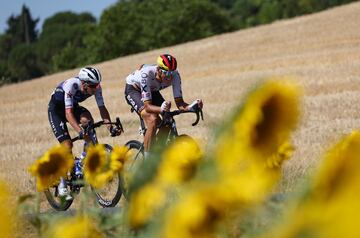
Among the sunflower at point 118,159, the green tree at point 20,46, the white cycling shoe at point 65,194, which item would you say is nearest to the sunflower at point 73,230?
the sunflower at point 118,159

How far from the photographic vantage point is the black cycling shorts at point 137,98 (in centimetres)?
843

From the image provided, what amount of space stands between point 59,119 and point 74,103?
559 millimetres

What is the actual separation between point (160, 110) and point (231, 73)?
54.0ft

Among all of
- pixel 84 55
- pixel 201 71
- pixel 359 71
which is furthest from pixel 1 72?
pixel 359 71

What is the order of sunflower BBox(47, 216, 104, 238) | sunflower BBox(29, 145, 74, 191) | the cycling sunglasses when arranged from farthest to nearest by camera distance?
1. the cycling sunglasses
2. sunflower BBox(29, 145, 74, 191)
3. sunflower BBox(47, 216, 104, 238)

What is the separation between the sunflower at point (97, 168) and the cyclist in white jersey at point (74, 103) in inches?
223

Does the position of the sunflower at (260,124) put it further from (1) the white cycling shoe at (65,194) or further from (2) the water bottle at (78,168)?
(2) the water bottle at (78,168)

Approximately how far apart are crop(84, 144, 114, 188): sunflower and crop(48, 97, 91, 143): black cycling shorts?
642 cm

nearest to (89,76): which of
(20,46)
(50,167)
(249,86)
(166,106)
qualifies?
(166,106)

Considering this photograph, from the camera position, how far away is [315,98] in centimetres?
1647

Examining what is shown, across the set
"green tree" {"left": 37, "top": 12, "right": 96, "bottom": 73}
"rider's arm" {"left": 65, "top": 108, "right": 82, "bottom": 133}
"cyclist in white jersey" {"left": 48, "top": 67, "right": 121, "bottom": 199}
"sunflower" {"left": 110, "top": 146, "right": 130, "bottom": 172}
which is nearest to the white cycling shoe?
"cyclist in white jersey" {"left": 48, "top": 67, "right": 121, "bottom": 199}

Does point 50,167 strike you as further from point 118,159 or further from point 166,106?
point 166,106

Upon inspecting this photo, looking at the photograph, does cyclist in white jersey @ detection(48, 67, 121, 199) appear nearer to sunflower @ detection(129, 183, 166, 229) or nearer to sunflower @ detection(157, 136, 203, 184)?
sunflower @ detection(129, 183, 166, 229)

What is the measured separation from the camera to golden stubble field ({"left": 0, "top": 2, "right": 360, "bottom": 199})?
37.9 feet
